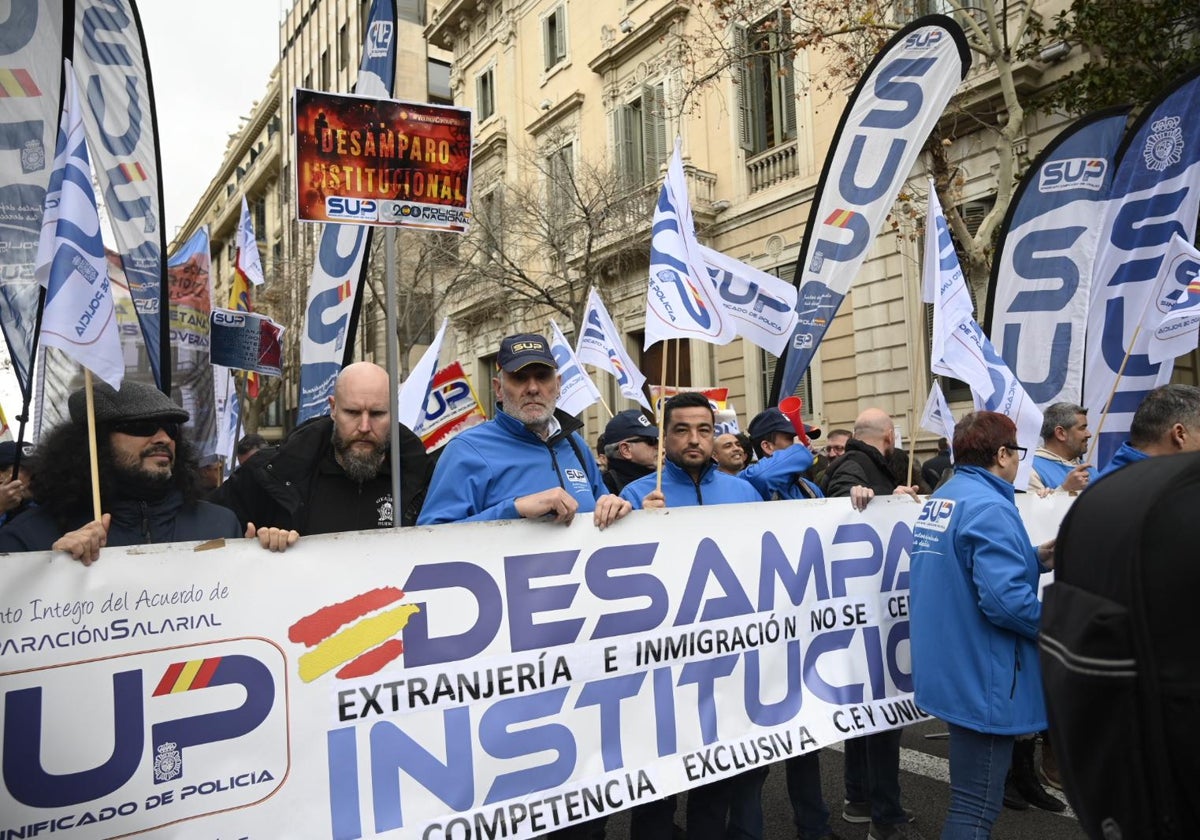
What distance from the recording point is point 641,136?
21078mm

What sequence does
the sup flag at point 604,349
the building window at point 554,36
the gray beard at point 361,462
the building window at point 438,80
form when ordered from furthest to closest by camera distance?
the building window at point 438,80
the building window at point 554,36
the sup flag at point 604,349
the gray beard at point 361,462

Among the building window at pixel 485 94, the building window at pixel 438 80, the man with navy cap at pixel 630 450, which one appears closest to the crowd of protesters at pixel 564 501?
the man with navy cap at pixel 630 450

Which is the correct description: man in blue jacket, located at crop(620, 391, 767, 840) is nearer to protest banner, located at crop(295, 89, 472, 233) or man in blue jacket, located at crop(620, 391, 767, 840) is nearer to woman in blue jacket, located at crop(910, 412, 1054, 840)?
woman in blue jacket, located at crop(910, 412, 1054, 840)

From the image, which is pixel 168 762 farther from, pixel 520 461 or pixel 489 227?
pixel 489 227

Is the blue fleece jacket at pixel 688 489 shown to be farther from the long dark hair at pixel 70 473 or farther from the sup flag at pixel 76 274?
the sup flag at pixel 76 274

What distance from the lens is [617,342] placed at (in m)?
8.21

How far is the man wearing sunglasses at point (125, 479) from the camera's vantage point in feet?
9.27

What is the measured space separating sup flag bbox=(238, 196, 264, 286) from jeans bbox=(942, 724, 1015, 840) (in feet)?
26.1

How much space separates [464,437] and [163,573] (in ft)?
3.91

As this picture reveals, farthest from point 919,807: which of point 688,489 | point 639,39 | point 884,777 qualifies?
point 639,39

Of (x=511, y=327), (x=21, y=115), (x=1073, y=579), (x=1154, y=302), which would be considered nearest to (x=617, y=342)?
(x=1154, y=302)

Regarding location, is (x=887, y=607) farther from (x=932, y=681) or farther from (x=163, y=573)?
(x=163, y=573)

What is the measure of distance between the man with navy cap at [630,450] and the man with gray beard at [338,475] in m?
2.13

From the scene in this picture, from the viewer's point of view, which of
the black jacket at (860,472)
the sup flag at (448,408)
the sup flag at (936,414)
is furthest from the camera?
the sup flag at (448,408)
